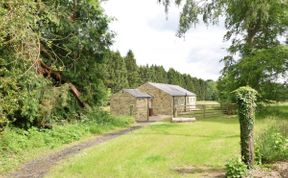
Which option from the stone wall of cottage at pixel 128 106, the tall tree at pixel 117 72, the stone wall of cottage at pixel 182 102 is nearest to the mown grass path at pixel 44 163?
the stone wall of cottage at pixel 128 106

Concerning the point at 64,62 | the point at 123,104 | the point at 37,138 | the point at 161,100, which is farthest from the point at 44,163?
the point at 161,100

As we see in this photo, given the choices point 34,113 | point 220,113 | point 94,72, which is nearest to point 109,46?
point 94,72

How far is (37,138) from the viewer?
1566cm

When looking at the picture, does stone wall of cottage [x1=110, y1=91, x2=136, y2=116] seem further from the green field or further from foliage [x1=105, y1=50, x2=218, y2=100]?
the green field

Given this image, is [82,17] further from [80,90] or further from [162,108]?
[162,108]

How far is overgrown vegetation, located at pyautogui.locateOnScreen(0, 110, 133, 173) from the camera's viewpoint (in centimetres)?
1281

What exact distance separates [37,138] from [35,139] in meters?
0.14

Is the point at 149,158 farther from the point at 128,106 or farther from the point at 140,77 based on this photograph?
the point at 140,77

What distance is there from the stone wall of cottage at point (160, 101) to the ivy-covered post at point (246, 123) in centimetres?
3736

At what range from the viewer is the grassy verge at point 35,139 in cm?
1268

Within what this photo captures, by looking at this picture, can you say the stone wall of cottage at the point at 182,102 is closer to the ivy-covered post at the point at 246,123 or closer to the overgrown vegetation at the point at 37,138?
the overgrown vegetation at the point at 37,138

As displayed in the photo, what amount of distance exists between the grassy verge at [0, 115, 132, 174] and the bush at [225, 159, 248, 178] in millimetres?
6572

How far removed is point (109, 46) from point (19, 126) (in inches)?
366

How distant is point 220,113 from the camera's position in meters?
37.4
